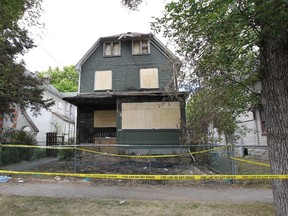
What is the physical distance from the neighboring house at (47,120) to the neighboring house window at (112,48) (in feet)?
18.9

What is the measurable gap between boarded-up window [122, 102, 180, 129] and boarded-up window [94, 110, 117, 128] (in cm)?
294

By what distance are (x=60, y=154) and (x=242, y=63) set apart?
10380 mm

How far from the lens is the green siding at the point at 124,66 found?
18156mm

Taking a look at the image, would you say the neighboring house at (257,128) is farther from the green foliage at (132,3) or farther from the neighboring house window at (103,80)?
the green foliage at (132,3)

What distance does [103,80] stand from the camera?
18.5 metres

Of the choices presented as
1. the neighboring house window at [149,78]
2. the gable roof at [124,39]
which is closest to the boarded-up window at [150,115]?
the neighboring house window at [149,78]

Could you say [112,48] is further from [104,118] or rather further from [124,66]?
[104,118]

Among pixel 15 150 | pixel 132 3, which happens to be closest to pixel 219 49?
pixel 132 3

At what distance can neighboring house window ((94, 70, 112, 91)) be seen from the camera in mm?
18277

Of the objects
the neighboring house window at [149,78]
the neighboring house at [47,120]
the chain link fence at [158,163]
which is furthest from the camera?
the neighboring house at [47,120]

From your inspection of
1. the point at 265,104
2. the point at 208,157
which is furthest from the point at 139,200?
the point at 208,157

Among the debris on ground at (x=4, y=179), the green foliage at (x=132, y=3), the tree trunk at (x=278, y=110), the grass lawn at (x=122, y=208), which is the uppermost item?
the green foliage at (x=132, y=3)

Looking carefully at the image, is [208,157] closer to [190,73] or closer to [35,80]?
[190,73]

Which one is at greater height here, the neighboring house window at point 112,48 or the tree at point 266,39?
the neighboring house window at point 112,48
